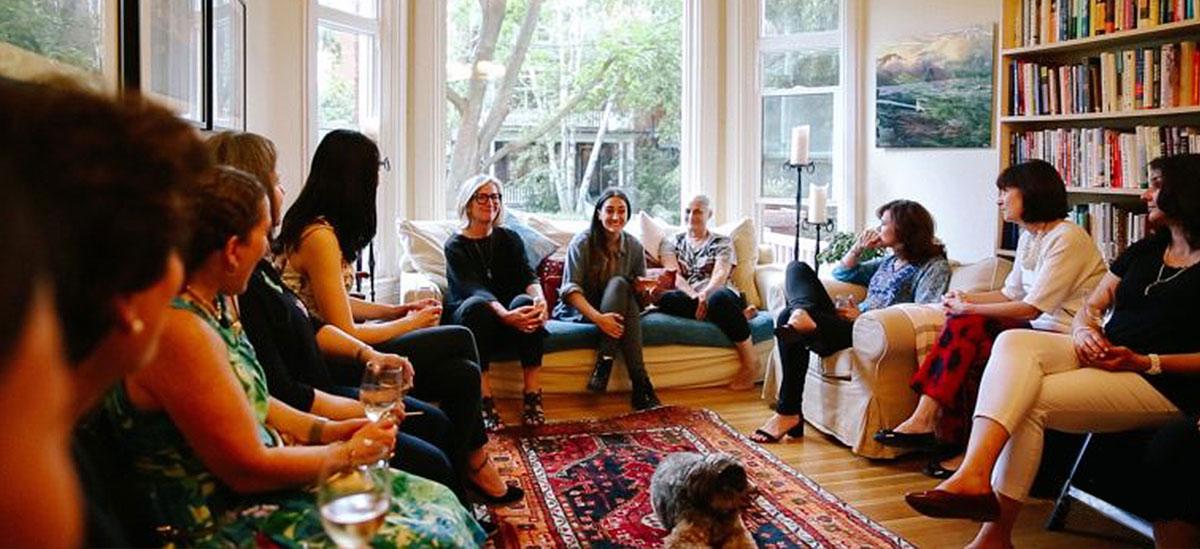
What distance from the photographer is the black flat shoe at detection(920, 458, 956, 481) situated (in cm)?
340

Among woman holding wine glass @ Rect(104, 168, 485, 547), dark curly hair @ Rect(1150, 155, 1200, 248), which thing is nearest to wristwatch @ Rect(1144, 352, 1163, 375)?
dark curly hair @ Rect(1150, 155, 1200, 248)

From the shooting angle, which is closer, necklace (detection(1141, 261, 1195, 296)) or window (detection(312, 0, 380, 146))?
necklace (detection(1141, 261, 1195, 296))

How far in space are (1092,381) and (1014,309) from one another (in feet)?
2.05

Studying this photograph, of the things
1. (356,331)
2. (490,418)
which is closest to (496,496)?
(356,331)

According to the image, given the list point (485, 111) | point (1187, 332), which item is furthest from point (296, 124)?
point (1187, 332)

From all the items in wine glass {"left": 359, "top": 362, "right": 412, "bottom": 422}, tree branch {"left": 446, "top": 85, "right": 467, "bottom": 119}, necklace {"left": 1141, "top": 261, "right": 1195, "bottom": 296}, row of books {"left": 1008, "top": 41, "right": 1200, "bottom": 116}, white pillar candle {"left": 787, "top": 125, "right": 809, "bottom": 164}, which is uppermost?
tree branch {"left": 446, "top": 85, "right": 467, "bottom": 119}

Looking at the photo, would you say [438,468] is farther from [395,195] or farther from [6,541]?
[395,195]

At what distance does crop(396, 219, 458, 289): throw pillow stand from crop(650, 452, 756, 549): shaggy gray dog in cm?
252

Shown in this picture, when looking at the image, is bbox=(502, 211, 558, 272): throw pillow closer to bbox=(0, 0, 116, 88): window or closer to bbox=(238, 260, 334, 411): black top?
bbox=(238, 260, 334, 411): black top

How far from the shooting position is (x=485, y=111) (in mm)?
6004

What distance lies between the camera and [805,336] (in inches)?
153

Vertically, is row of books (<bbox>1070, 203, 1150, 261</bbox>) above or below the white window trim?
below

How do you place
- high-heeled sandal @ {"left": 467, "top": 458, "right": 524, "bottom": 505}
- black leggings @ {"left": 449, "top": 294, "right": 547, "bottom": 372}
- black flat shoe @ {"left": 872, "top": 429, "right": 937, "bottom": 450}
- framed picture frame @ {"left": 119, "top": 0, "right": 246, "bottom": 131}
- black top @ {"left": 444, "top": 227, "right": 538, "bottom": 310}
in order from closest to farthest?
1. framed picture frame @ {"left": 119, "top": 0, "right": 246, "bottom": 131}
2. high-heeled sandal @ {"left": 467, "top": 458, "right": 524, "bottom": 505}
3. black flat shoe @ {"left": 872, "top": 429, "right": 937, "bottom": 450}
4. black leggings @ {"left": 449, "top": 294, "right": 547, "bottom": 372}
5. black top @ {"left": 444, "top": 227, "right": 538, "bottom": 310}

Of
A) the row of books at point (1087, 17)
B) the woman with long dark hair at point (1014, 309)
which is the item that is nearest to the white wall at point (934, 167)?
the row of books at point (1087, 17)
